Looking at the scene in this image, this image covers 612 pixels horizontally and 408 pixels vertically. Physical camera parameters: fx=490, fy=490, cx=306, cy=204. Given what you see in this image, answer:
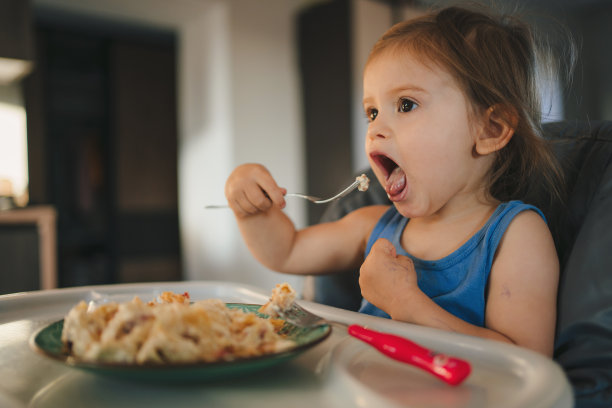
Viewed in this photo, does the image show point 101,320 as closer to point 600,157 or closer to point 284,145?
point 600,157

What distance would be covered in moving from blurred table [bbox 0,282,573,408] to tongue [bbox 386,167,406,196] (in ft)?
1.17

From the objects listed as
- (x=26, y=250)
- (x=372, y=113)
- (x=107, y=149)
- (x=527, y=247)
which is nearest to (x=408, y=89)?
(x=372, y=113)

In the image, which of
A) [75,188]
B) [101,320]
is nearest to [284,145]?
[75,188]

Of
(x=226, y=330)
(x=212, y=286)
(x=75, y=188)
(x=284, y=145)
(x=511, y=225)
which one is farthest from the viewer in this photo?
(x=75, y=188)

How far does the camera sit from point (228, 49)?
3.56 m

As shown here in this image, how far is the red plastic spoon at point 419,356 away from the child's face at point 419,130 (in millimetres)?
377

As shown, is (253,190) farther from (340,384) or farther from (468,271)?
(340,384)

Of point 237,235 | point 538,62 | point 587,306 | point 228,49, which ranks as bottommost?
point 237,235

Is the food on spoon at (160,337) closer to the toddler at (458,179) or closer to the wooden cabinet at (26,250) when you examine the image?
the toddler at (458,179)

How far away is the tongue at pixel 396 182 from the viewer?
0.86 m

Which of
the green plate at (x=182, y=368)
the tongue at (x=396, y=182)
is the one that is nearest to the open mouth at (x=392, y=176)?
the tongue at (x=396, y=182)

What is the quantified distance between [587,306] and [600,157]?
0.93ft

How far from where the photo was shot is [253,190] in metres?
0.89

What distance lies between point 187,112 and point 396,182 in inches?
138
